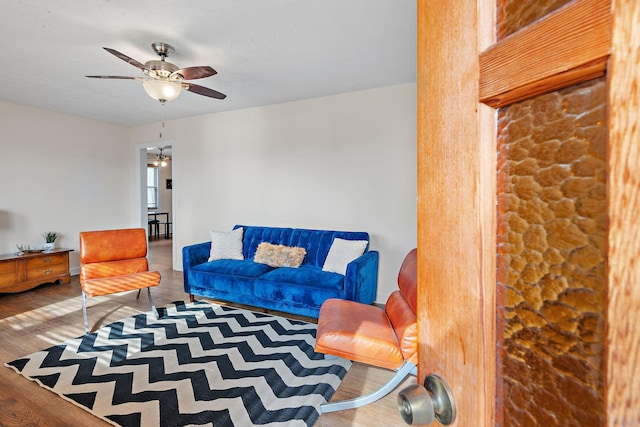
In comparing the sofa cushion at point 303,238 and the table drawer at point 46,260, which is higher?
the sofa cushion at point 303,238

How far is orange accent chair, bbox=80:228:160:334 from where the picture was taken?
293 cm

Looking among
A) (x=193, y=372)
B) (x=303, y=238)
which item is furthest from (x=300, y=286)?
(x=193, y=372)

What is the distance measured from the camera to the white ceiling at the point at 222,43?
2020 mm

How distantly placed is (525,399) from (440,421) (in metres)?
0.16

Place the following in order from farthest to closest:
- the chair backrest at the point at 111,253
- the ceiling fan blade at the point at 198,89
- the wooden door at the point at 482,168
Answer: the chair backrest at the point at 111,253
the ceiling fan blade at the point at 198,89
the wooden door at the point at 482,168

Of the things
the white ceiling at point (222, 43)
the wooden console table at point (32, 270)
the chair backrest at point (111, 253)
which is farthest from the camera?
the wooden console table at point (32, 270)

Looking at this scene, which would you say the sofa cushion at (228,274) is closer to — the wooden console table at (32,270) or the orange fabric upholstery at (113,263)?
the orange fabric upholstery at (113,263)

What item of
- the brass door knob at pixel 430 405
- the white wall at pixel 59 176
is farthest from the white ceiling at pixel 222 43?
the brass door knob at pixel 430 405

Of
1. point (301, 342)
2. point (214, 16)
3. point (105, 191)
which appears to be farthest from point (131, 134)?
point (301, 342)

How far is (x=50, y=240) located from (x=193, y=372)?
12.6ft

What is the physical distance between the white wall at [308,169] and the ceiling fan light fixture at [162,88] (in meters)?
1.53

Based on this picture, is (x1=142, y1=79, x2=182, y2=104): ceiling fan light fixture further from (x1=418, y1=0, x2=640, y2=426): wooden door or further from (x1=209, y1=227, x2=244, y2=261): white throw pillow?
(x1=418, y1=0, x2=640, y2=426): wooden door

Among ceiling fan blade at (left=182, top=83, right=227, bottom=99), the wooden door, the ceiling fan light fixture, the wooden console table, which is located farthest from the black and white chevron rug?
ceiling fan blade at (left=182, top=83, right=227, bottom=99)

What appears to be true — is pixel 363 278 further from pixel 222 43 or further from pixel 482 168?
pixel 482 168
